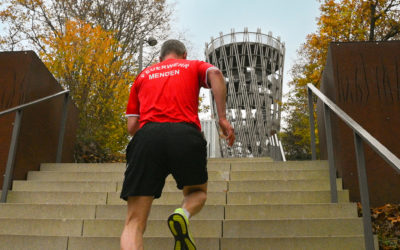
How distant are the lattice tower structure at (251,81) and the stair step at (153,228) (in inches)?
1337

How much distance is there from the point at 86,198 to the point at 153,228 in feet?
3.61

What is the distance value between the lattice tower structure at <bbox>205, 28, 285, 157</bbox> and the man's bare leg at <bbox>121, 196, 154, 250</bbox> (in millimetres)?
35262

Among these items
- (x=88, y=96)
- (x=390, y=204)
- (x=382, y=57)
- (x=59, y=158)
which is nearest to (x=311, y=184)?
(x=390, y=204)

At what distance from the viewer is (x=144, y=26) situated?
1658 cm

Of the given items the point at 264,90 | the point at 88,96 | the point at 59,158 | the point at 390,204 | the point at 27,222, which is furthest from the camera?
the point at 264,90

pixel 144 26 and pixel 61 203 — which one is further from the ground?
pixel 144 26

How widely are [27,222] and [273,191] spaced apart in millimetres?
2455

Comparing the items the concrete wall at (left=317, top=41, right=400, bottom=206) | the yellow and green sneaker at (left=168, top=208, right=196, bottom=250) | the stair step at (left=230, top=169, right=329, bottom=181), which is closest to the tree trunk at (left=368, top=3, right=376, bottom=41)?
the concrete wall at (left=317, top=41, right=400, bottom=206)

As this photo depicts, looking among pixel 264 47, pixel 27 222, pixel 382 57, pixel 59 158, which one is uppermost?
pixel 264 47

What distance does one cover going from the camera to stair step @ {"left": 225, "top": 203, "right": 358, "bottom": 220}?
11.3 ft

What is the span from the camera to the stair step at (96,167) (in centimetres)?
483

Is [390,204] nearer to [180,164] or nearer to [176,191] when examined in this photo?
[176,191]

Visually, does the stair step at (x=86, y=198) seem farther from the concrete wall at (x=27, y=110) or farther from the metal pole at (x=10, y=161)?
the concrete wall at (x=27, y=110)

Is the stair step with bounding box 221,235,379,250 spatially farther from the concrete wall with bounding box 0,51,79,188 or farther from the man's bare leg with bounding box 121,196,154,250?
the concrete wall with bounding box 0,51,79,188
